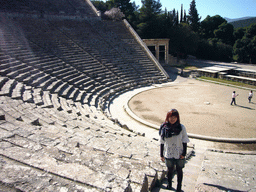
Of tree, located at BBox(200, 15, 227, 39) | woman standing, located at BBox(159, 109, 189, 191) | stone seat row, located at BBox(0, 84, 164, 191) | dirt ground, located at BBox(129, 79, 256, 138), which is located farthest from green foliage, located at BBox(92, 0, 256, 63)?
woman standing, located at BBox(159, 109, 189, 191)

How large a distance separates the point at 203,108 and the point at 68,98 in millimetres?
8591

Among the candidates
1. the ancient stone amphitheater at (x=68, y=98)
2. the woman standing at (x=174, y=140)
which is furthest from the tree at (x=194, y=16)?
the woman standing at (x=174, y=140)

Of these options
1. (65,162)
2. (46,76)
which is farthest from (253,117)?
(46,76)

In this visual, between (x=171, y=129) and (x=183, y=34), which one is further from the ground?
(x=183, y=34)

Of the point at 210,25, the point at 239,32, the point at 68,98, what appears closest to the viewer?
the point at 68,98

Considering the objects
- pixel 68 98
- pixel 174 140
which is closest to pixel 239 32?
pixel 68 98

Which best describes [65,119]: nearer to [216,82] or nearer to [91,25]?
[216,82]

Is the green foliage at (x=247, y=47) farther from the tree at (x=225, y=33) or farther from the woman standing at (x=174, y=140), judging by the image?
the woman standing at (x=174, y=140)

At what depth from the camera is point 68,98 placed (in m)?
12.0

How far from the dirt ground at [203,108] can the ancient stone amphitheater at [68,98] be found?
2.45 meters

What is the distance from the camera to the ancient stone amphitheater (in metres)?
3.13

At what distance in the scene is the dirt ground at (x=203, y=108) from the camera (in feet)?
33.8

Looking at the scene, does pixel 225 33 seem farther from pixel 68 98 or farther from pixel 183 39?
pixel 68 98

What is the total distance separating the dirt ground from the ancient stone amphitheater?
2454mm
